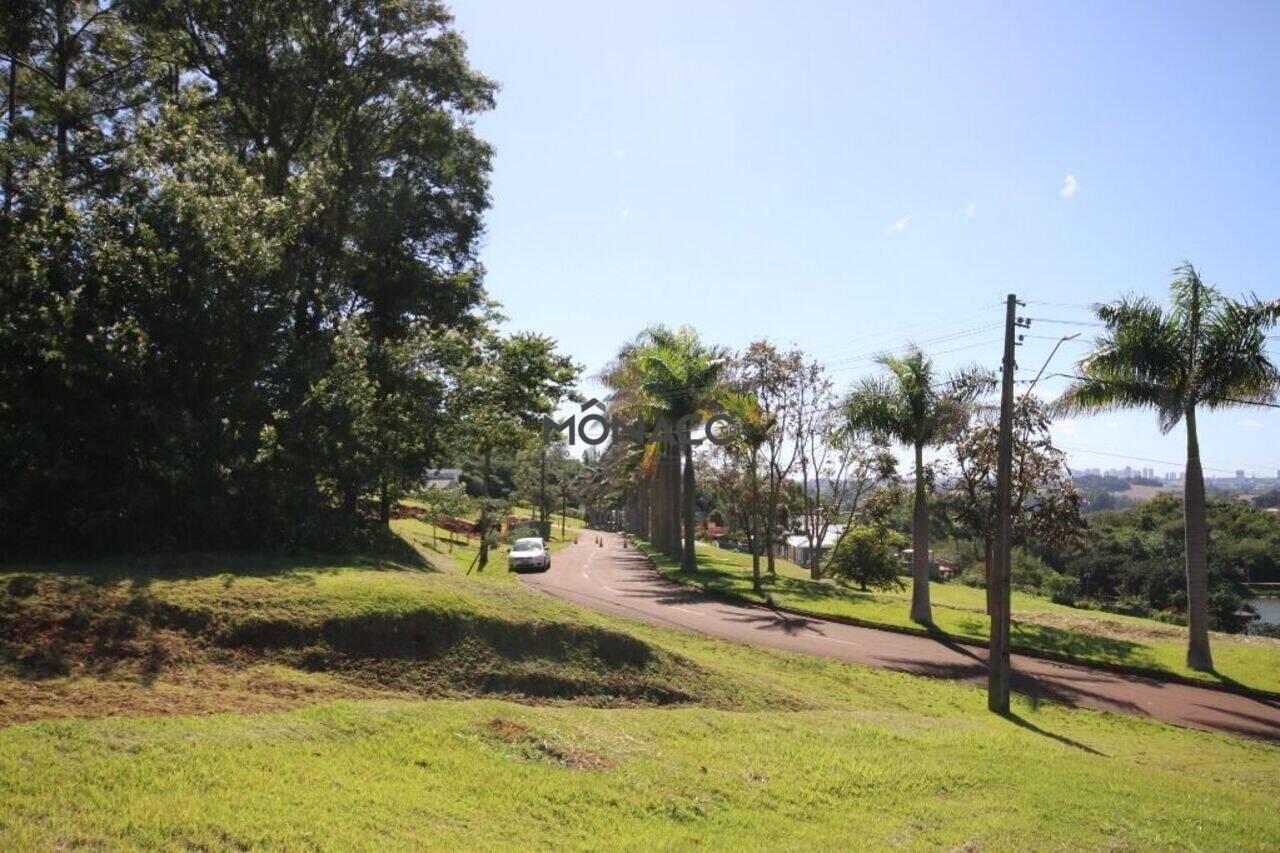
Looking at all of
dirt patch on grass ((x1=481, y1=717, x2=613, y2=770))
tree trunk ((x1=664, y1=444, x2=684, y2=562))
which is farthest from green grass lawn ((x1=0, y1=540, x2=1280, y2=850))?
tree trunk ((x1=664, y1=444, x2=684, y2=562))

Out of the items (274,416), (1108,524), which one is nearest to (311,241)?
(274,416)

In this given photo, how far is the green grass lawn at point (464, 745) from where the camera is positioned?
18.3 feet

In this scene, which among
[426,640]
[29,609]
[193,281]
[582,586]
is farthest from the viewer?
[582,586]

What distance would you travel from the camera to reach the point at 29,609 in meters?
8.53

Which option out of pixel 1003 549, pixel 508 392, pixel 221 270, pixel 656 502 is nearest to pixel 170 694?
pixel 221 270

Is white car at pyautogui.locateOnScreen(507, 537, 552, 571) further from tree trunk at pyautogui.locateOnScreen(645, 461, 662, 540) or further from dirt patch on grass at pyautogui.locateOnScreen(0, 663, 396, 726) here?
dirt patch on grass at pyautogui.locateOnScreen(0, 663, 396, 726)

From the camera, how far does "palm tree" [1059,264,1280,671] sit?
1820 centimetres

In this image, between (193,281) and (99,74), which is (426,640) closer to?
(193,281)

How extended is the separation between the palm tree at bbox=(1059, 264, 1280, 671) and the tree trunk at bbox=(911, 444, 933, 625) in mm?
5517

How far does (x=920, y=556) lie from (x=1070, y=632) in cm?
432

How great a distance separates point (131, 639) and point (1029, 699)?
14.4 m

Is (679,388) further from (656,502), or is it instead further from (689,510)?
(656,502)

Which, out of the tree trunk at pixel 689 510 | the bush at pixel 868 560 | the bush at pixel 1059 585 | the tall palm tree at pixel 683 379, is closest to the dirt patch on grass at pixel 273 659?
the tall palm tree at pixel 683 379

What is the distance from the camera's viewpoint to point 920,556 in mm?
23047
